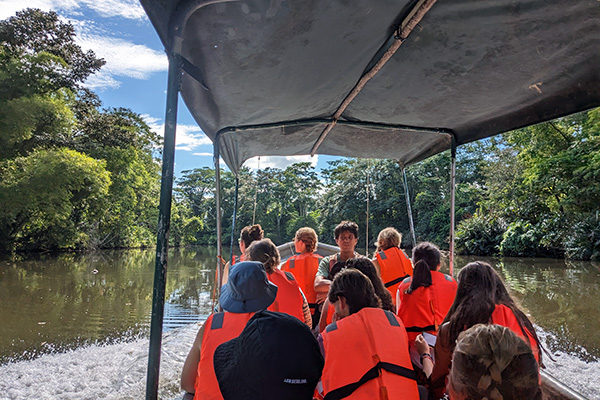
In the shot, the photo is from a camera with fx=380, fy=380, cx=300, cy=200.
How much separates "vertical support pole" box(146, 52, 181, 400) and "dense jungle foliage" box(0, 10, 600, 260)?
838 centimetres

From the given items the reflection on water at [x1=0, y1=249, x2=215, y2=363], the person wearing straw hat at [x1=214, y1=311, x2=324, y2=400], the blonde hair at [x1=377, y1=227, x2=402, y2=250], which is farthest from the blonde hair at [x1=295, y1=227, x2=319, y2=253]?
the reflection on water at [x1=0, y1=249, x2=215, y2=363]

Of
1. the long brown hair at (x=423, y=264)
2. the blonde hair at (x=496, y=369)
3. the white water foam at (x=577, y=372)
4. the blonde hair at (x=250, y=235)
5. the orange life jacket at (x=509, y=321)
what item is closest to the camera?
the blonde hair at (x=496, y=369)

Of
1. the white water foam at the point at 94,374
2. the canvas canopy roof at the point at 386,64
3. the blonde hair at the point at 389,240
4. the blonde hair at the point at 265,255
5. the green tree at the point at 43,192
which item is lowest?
the white water foam at the point at 94,374

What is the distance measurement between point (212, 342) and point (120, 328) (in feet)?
22.5

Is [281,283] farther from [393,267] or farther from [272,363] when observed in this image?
[272,363]

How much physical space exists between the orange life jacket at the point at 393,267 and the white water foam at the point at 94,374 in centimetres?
271

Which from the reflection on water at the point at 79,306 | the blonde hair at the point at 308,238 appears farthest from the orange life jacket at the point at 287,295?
the reflection on water at the point at 79,306

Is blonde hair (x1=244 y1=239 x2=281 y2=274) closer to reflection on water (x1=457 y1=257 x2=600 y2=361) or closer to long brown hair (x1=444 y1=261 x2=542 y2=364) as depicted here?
long brown hair (x1=444 y1=261 x2=542 y2=364)

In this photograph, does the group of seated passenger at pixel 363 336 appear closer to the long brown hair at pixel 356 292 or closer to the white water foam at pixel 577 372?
the long brown hair at pixel 356 292

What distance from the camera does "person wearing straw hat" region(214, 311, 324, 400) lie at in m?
0.97

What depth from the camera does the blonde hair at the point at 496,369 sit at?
0.95m

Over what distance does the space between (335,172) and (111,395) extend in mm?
33850

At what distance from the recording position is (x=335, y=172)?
122 ft

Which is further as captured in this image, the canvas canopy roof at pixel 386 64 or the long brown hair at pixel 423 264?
the long brown hair at pixel 423 264
